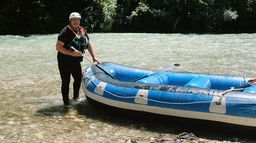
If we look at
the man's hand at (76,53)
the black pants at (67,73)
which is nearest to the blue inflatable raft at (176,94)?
the black pants at (67,73)

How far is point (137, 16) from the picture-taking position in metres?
22.9

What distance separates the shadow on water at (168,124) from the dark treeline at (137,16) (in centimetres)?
1638

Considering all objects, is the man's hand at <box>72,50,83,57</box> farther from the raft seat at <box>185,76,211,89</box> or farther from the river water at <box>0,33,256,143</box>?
the raft seat at <box>185,76,211,89</box>

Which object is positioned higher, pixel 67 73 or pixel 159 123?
pixel 67 73

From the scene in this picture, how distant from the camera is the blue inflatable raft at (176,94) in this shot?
475 cm

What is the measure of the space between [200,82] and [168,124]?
76cm

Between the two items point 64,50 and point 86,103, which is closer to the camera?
point 64,50

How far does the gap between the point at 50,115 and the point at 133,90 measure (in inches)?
51.8

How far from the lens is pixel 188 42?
16.0m

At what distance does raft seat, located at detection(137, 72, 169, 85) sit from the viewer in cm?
584

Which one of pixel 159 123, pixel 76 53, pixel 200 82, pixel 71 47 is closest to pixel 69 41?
pixel 71 47

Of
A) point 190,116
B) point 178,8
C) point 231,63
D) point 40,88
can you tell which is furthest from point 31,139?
point 178,8

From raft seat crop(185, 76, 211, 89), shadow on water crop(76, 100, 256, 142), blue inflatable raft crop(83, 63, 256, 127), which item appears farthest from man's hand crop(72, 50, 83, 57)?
raft seat crop(185, 76, 211, 89)

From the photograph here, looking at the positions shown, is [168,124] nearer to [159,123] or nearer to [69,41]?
[159,123]
